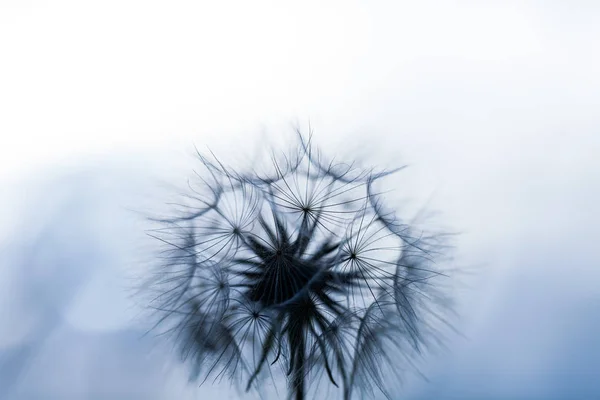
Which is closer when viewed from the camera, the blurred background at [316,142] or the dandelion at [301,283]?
the dandelion at [301,283]

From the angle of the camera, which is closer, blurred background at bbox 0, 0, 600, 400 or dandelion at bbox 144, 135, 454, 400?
dandelion at bbox 144, 135, 454, 400

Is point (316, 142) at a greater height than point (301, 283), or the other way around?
point (316, 142)

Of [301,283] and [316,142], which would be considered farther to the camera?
[316,142]

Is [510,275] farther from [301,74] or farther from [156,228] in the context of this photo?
[156,228]
